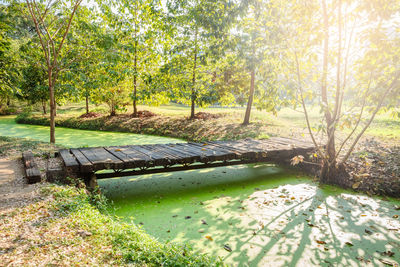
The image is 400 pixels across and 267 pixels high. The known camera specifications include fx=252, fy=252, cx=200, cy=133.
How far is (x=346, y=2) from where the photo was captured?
12.9 feet

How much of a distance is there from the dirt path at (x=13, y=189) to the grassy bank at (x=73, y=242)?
21cm

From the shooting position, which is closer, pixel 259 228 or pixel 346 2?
pixel 259 228

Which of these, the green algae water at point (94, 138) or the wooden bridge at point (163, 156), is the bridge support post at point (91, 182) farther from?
the green algae water at point (94, 138)

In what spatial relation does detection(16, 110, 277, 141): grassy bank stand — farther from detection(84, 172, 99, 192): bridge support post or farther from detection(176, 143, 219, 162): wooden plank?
detection(84, 172, 99, 192): bridge support post

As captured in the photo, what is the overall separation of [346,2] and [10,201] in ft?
17.4

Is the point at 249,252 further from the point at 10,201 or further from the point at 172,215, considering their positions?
the point at 10,201

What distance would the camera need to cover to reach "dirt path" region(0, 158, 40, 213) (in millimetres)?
2733

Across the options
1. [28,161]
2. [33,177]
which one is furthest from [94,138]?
[33,177]

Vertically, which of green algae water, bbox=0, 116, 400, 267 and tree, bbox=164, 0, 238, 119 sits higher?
tree, bbox=164, 0, 238, 119

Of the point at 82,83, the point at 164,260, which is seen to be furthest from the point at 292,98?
the point at 82,83

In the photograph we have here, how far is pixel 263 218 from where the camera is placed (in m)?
3.24

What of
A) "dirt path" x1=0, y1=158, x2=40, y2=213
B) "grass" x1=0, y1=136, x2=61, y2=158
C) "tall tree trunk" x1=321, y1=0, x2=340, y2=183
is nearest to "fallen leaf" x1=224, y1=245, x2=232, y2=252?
"dirt path" x1=0, y1=158, x2=40, y2=213

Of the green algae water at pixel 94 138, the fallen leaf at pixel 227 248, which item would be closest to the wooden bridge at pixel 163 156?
the fallen leaf at pixel 227 248

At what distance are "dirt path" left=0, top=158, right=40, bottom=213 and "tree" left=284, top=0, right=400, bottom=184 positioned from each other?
13.3 ft
